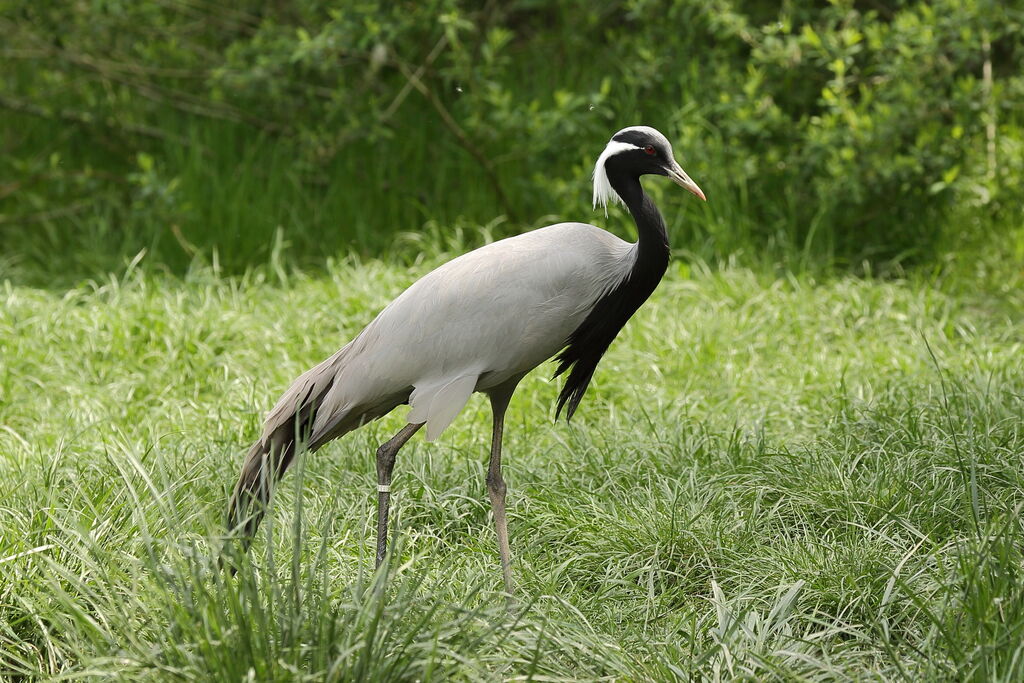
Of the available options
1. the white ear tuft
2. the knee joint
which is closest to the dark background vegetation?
the white ear tuft

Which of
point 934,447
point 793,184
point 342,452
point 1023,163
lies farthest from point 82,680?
point 1023,163

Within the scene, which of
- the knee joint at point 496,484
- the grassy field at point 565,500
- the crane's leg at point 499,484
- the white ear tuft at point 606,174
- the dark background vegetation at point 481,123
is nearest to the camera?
the grassy field at point 565,500

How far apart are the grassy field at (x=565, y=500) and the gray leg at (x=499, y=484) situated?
0.08 metres

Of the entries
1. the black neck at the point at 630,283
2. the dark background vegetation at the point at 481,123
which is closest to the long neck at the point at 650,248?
the black neck at the point at 630,283

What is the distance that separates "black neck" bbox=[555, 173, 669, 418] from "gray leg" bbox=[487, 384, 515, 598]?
26 centimetres

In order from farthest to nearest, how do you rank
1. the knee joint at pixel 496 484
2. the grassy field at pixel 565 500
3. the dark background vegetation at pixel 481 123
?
the dark background vegetation at pixel 481 123 < the knee joint at pixel 496 484 < the grassy field at pixel 565 500

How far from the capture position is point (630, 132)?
3736 mm

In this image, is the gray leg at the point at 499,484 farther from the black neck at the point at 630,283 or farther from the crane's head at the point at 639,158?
the crane's head at the point at 639,158

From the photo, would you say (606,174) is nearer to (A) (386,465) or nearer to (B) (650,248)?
(B) (650,248)

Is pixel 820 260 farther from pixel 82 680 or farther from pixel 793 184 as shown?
pixel 82 680

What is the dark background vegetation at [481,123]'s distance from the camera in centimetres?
607

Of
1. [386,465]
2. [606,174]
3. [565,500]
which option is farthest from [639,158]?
[386,465]

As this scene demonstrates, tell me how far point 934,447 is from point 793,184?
2975 mm

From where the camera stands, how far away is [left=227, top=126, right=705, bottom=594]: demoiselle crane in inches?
136
